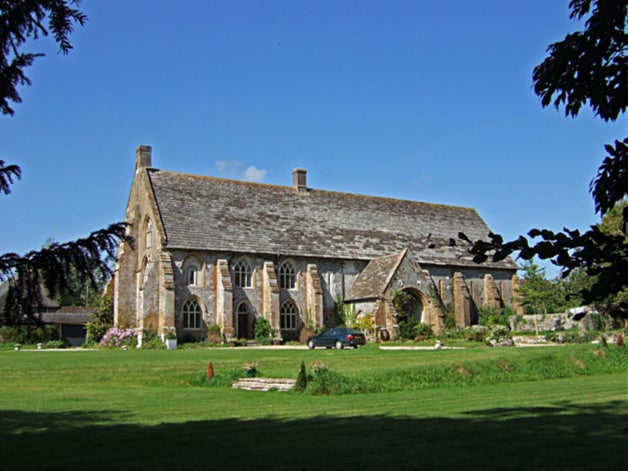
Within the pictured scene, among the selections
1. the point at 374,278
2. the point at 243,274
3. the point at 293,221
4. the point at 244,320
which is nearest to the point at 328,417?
the point at 244,320

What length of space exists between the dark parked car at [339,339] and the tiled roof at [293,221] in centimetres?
910

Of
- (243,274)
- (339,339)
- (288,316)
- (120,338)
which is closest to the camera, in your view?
(339,339)

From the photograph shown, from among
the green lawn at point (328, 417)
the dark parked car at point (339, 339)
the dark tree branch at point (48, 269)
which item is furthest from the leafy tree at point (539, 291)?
the dark tree branch at point (48, 269)

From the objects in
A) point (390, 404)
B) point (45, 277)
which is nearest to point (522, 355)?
point (390, 404)

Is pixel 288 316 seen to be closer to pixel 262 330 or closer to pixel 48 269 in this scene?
pixel 262 330

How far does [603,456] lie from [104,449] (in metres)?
6.99

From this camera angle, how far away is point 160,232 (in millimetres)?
42062

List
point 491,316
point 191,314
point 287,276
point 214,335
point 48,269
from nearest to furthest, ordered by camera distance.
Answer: point 48,269, point 214,335, point 191,314, point 287,276, point 491,316

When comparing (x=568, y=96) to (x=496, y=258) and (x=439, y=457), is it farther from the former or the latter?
(x=439, y=457)

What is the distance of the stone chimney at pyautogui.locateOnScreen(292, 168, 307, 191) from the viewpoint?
52094mm

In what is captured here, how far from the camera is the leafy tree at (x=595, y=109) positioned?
427 cm

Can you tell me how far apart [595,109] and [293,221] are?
43.8 m

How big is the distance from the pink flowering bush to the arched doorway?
6289mm

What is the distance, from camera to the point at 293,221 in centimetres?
4834
